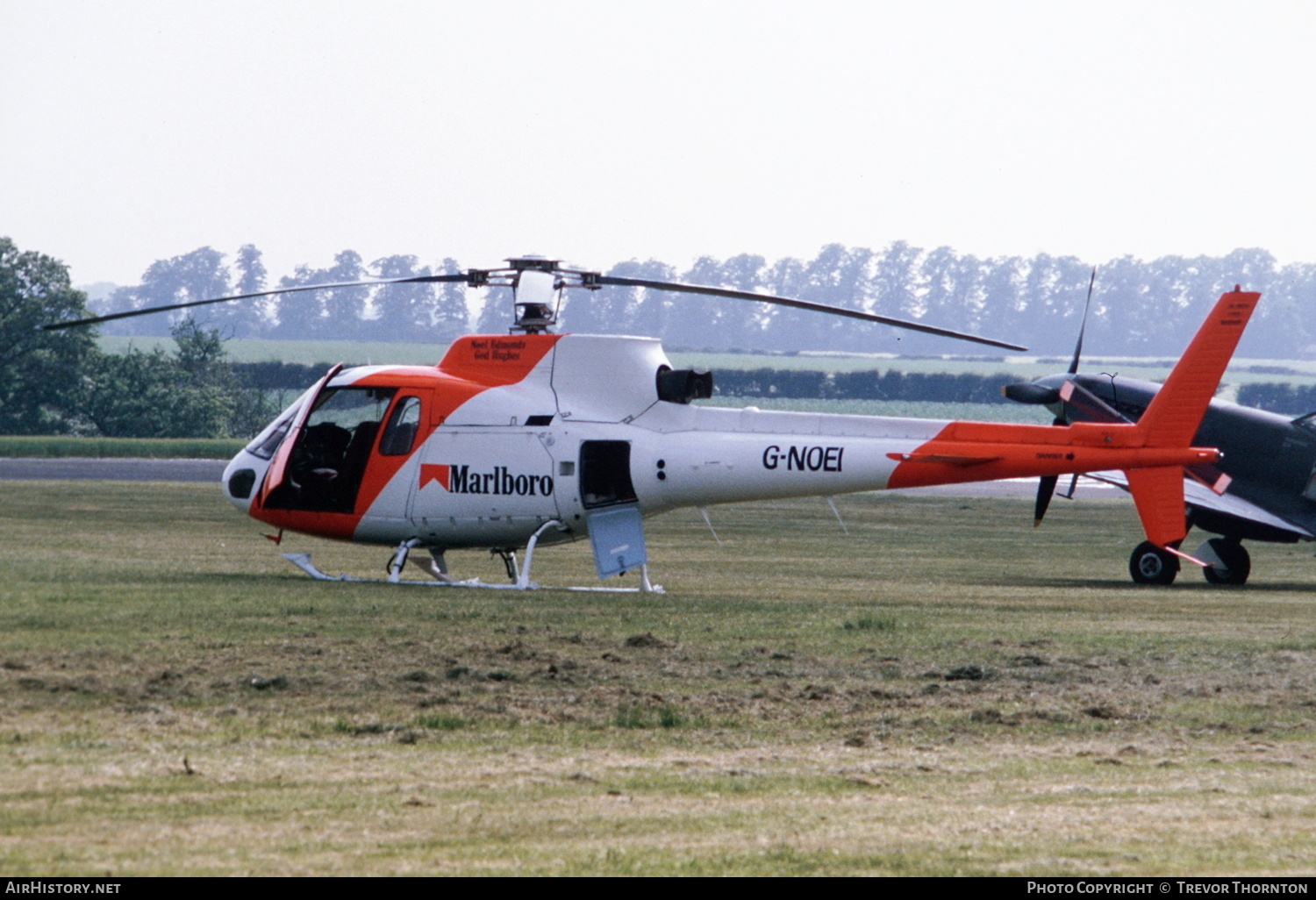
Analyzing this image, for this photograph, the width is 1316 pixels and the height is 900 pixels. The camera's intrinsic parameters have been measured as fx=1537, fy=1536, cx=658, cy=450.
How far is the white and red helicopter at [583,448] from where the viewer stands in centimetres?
1652

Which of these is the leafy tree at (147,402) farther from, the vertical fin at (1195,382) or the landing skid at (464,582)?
the vertical fin at (1195,382)

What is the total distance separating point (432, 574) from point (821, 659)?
7260mm

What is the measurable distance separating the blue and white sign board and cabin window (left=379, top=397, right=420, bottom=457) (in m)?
2.35

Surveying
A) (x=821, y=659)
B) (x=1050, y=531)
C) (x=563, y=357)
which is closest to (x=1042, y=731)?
(x=821, y=659)

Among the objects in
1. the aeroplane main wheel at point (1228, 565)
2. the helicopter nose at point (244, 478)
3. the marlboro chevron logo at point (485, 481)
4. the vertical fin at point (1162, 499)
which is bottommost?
the aeroplane main wheel at point (1228, 565)

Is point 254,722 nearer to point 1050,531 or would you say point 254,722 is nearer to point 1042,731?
point 1042,731

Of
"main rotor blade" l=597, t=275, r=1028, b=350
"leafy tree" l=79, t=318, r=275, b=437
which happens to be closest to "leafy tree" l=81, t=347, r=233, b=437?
"leafy tree" l=79, t=318, r=275, b=437

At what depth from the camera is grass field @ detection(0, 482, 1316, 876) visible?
6.58m

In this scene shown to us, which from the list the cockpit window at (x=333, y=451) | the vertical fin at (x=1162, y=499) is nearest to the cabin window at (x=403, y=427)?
the cockpit window at (x=333, y=451)

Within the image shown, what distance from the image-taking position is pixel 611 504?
679 inches

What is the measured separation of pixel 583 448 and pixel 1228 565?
1118cm

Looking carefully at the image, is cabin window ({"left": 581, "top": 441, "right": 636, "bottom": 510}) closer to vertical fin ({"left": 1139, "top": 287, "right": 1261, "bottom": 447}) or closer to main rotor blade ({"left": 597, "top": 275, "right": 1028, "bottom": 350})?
main rotor blade ({"left": 597, "top": 275, "right": 1028, "bottom": 350})

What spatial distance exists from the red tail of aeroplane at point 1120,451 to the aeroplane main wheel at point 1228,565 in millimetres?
6042

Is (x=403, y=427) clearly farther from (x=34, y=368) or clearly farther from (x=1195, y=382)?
(x=34, y=368)
